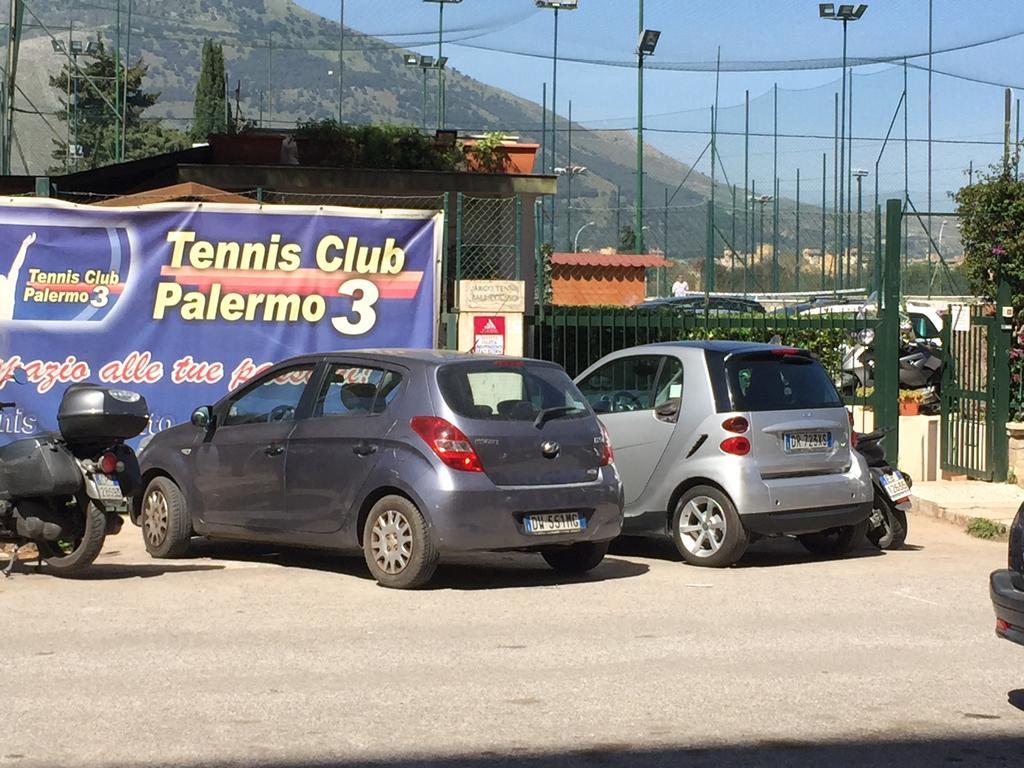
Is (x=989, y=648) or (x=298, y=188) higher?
(x=298, y=188)

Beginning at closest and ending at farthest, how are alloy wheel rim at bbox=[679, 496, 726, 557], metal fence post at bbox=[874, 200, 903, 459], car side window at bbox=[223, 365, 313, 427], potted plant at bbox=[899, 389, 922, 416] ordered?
car side window at bbox=[223, 365, 313, 427] → alloy wheel rim at bbox=[679, 496, 726, 557] → metal fence post at bbox=[874, 200, 903, 459] → potted plant at bbox=[899, 389, 922, 416]

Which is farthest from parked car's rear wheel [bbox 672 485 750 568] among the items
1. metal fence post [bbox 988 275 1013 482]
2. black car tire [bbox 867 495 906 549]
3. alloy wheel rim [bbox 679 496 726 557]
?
metal fence post [bbox 988 275 1013 482]

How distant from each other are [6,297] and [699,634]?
8.55m

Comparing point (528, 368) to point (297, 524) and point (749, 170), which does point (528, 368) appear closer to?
point (297, 524)

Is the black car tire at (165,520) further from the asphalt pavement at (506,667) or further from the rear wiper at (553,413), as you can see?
the rear wiper at (553,413)

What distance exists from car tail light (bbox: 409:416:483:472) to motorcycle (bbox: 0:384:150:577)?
201 centimetres

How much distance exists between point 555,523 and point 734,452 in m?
1.77

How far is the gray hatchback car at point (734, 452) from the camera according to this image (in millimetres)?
11648

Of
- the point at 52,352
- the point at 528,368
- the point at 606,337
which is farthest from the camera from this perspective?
the point at 606,337

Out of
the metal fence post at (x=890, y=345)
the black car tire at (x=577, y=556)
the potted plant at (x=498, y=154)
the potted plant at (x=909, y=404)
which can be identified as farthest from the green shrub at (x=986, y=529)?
the potted plant at (x=498, y=154)

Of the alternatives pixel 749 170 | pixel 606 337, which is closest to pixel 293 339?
pixel 606 337

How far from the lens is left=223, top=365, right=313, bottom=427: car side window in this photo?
11516mm

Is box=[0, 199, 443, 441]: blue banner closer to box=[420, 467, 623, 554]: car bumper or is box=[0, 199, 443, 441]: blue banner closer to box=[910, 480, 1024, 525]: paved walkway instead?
box=[420, 467, 623, 554]: car bumper

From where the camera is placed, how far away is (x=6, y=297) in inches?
582
